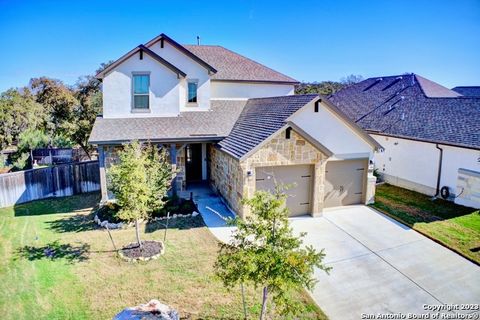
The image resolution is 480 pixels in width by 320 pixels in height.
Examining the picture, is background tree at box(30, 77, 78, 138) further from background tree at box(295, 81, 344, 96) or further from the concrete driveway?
background tree at box(295, 81, 344, 96)

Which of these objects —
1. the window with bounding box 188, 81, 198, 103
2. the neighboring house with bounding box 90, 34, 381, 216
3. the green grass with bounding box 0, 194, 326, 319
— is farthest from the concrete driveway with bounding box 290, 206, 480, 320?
the window with bounding box 188, 81, 198, 103

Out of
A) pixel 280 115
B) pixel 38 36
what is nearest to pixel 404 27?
pixel 280 115

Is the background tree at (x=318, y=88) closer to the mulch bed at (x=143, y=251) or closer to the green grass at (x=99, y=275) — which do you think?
the green grass at (x=99, y=275)

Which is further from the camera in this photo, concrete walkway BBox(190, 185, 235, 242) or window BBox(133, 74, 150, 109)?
window BBox(133, 74, 150, 109)

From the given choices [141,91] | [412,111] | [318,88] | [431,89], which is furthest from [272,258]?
[318,88]

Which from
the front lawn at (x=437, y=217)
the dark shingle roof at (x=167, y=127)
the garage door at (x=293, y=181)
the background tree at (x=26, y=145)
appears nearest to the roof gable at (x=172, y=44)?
the dark shingle roof at (x=167, y=127)

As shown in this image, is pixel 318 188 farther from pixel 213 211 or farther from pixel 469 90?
pixel 469 90
